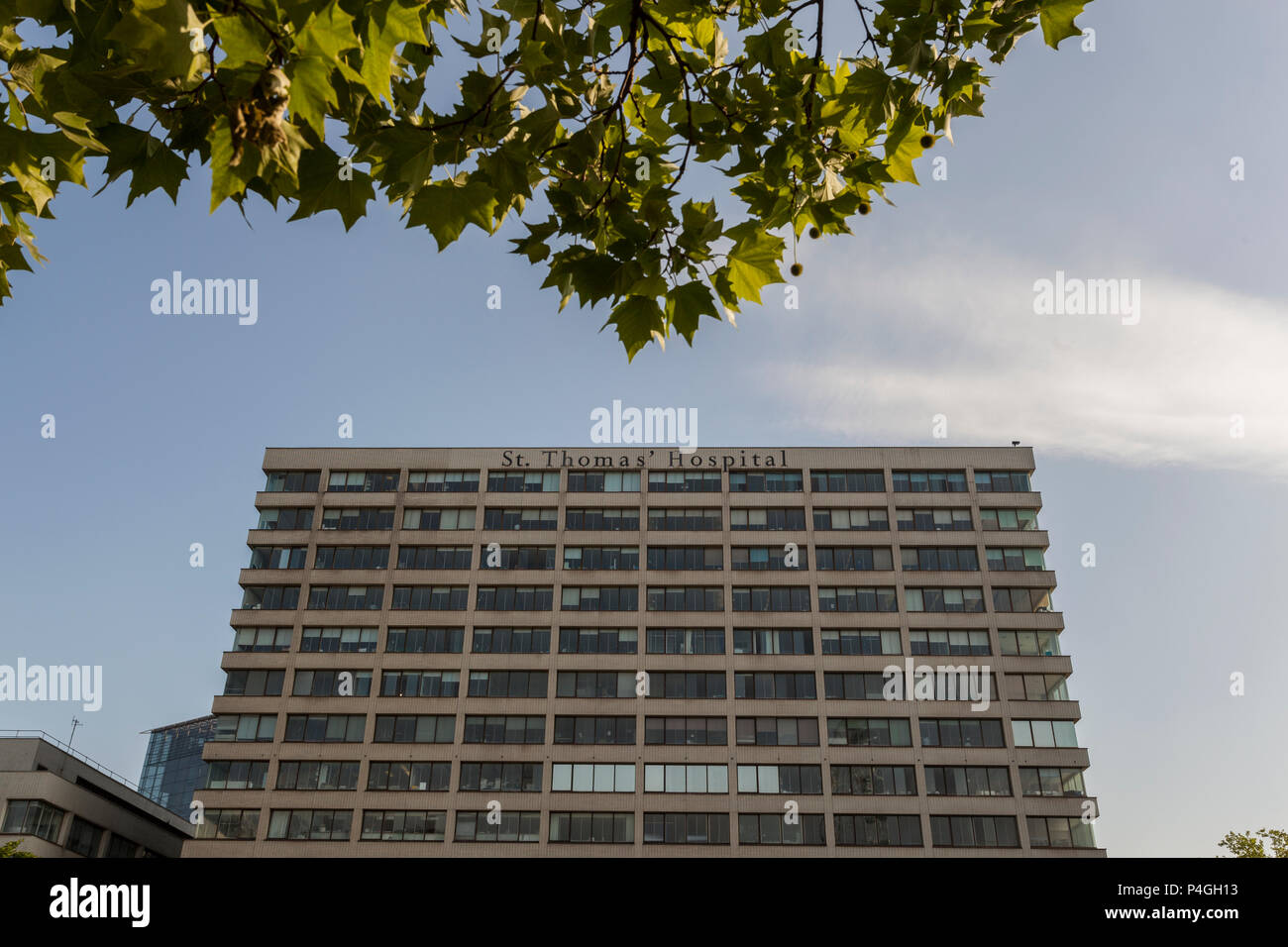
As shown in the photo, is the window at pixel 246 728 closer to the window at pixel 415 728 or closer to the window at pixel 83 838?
the window at pixel 415 728

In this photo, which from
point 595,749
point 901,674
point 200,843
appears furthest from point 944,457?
point 200,843

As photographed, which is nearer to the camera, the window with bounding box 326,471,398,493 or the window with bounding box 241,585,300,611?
the window with bounding box 241,585,300,611

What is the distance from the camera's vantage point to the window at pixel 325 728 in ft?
154

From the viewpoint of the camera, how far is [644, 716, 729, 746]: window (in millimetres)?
46688

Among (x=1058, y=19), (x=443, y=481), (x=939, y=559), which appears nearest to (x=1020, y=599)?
(x=939, y=559)

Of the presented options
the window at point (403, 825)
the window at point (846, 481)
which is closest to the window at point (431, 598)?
the window at point (403, 825)

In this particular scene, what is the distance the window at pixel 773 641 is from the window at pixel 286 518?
29.2 m

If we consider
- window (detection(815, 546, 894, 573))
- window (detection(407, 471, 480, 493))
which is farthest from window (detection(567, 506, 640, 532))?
window (detection(815, 546, 894, 573))

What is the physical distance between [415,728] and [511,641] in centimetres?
742

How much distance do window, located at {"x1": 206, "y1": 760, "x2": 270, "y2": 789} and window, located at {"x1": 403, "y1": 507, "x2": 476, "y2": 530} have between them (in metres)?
16.5

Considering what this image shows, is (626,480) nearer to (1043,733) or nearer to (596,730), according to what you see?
(596,730)

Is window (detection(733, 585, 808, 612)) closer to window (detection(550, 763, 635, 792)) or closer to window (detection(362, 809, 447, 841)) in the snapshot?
window (detection(550, 763, 635, 792))

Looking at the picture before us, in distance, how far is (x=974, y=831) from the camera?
144 ft
